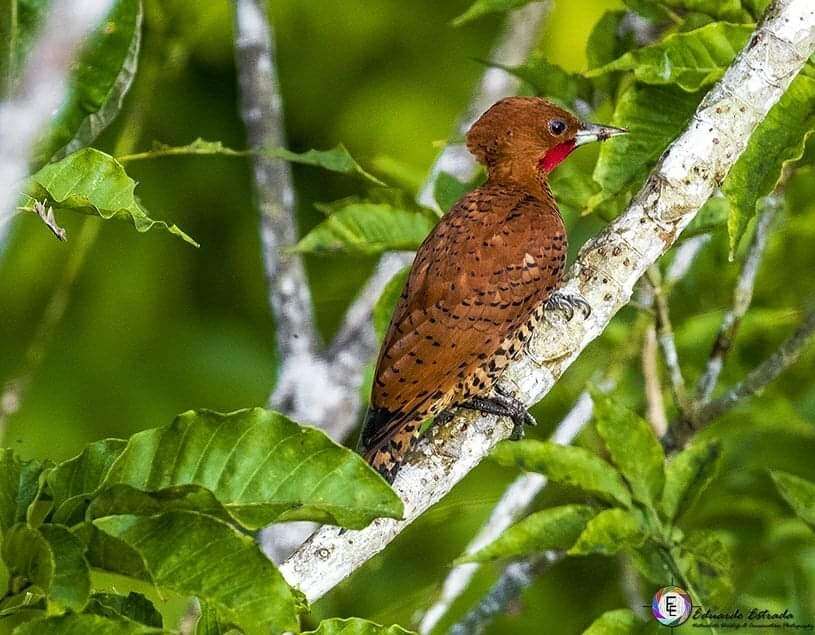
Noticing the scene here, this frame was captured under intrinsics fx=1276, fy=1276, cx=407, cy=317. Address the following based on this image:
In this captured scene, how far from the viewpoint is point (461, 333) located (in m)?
3.36

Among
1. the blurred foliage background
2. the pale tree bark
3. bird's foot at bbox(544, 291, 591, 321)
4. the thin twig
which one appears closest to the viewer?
the pale tree bark

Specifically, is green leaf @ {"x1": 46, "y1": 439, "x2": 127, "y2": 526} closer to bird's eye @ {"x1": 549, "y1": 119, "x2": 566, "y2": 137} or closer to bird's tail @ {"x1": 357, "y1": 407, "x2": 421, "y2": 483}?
bird's tail @ {"x1": 357, "y1": 407, "x2": 421, "y2": 483}

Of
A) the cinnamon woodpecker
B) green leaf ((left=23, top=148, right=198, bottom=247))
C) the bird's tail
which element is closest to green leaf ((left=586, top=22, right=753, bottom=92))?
the cinnamon woodpecker

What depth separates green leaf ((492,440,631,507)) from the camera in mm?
2902

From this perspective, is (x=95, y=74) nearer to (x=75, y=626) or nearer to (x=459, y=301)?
(x=75, y=626)

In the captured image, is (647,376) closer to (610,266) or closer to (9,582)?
(610,266)

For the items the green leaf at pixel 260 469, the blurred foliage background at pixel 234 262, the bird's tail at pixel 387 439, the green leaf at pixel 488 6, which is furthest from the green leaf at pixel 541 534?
the blurred foliage background at pixel 234 262

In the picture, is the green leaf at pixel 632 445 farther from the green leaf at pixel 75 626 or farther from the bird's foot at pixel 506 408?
the green leaf at pixel 75 626

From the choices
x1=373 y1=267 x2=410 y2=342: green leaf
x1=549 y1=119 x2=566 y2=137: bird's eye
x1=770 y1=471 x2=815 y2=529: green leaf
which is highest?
x1=549 y1=119 x2=566 y2=137: bird's eye

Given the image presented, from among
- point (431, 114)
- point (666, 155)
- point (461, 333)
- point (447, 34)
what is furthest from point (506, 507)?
point (447, 34)

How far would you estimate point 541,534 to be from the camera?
9.33 ft

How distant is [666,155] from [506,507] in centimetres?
125

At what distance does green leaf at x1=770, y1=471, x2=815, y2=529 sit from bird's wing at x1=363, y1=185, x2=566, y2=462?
751mm

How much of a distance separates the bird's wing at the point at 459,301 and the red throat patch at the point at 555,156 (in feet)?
1.15
